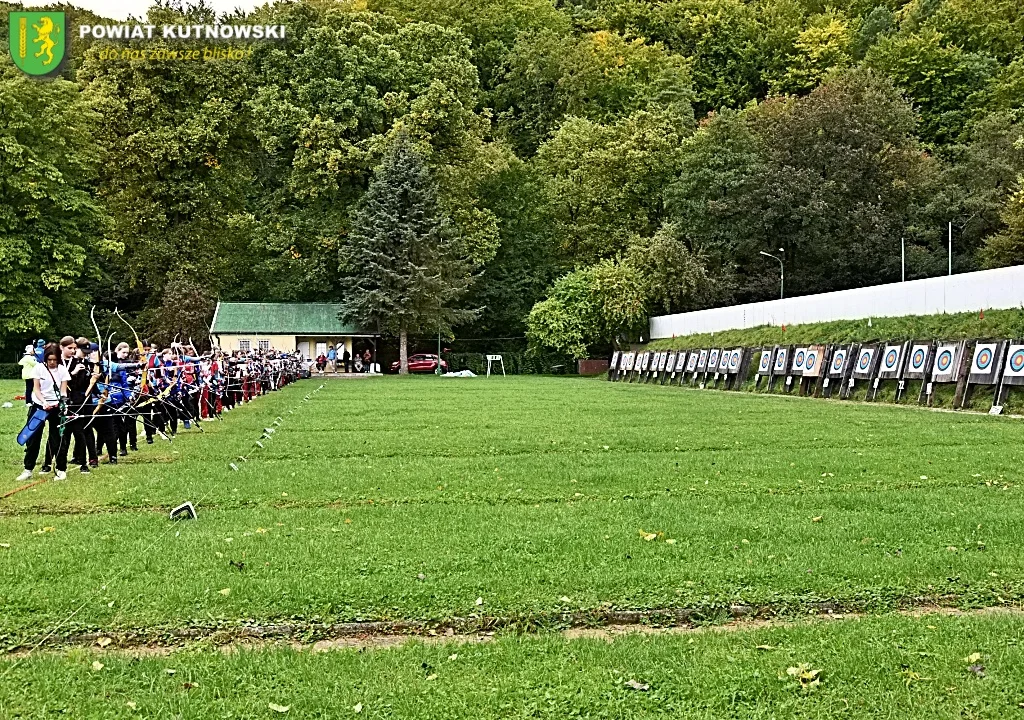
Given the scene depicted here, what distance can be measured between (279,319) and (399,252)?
8474 millimetres

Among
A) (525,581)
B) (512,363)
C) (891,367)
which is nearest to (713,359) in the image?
(891,367)

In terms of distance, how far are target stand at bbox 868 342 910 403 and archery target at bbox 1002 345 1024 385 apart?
11.7 ft

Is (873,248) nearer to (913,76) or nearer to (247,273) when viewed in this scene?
(913,76)

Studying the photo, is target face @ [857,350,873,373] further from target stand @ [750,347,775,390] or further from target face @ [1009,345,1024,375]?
target face @ [1009,345,1024,375]

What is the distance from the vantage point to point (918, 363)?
Answer: 21812mm

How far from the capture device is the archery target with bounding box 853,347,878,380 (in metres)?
23.9

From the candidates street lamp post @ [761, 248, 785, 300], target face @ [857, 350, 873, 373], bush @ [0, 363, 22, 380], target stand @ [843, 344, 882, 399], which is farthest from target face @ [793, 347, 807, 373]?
bush @ [0, 363, 22, 380]

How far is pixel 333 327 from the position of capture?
1984 inches

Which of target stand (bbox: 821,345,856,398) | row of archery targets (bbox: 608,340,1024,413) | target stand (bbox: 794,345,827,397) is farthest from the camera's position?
target stand (bbox: 794,345,827,397)

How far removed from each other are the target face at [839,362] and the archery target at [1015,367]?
6.39 m

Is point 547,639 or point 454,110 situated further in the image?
point 454,110

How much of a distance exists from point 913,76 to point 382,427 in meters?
48.0

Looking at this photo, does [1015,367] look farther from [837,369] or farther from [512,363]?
[512,363]

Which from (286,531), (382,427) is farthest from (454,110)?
(286,531)
